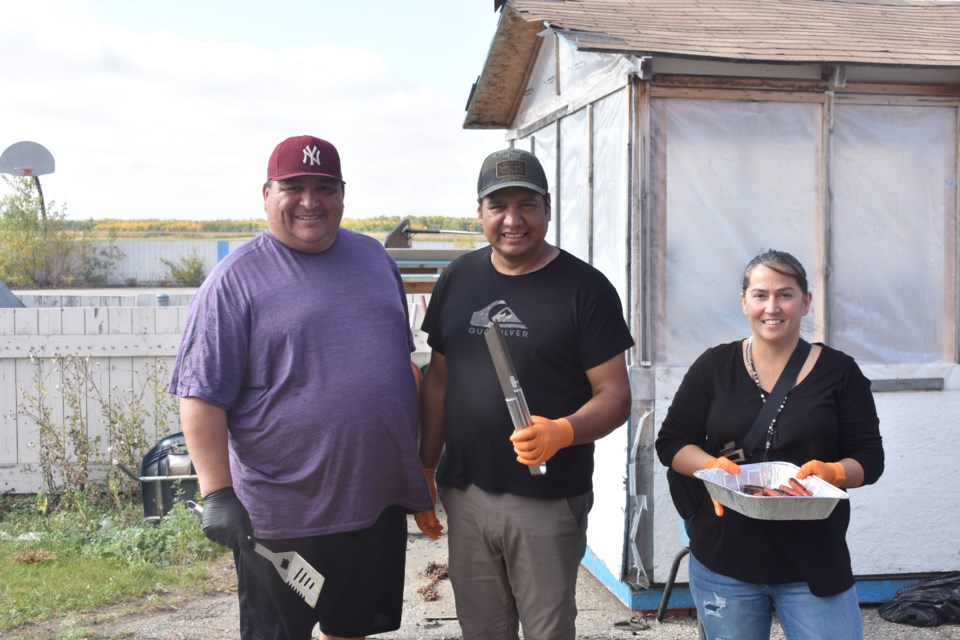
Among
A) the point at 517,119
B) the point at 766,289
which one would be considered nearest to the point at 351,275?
the point at 766,289

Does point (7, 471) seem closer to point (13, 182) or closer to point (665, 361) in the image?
point (665, 361)

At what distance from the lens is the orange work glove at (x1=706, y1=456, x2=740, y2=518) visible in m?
2.67

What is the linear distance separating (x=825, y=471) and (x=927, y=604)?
111 inches

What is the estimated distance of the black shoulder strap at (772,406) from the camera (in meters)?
2.72

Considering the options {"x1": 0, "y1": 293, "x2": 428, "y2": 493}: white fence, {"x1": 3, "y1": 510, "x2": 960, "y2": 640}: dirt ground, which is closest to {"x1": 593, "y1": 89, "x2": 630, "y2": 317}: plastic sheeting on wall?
{"x1": 3, "y1": 510, "x2": 960, "y2": 640}: dirt ground

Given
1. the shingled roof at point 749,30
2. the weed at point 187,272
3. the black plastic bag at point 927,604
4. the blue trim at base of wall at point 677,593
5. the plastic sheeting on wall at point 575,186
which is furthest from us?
the weed at point 187,272

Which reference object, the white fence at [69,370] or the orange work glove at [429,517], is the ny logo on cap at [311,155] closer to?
the orange work glove at [429,517]

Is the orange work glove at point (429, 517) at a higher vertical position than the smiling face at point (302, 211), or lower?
lower

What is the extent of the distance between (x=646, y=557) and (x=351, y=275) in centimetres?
269

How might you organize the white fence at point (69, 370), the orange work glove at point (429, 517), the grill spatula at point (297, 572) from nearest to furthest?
the grill spatula at point (297, 572), the orange work glove at point (429, 517), the white fence at point (69, 370)

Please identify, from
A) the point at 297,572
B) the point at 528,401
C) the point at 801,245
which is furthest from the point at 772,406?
the point at 801,245

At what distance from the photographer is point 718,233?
490cm

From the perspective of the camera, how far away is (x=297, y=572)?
297cm

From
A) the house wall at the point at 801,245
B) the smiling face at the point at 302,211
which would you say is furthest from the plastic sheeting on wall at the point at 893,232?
the smiling face at the point at 302,211
